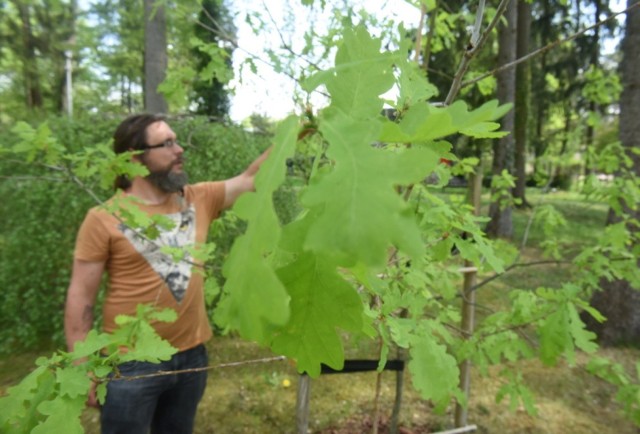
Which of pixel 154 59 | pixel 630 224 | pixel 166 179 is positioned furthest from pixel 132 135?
pixel 154 59

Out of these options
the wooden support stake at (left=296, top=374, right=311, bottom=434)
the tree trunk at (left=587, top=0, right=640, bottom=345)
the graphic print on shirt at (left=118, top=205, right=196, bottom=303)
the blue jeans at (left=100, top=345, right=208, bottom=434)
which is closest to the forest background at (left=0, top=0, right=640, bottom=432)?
the tree trunk at (left=587, top=0, right=640, bottom=345)

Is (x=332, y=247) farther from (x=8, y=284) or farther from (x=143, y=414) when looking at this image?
(x=8, y=284)

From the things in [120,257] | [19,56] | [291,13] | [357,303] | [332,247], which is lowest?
[120,257]

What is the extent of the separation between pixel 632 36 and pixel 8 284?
738 cm

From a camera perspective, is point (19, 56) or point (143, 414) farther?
point (19, 56)

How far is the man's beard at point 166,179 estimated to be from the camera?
226 centimetres

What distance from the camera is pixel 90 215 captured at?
6.73ft

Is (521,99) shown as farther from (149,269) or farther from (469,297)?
(149,269)

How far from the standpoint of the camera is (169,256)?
7.07 feet

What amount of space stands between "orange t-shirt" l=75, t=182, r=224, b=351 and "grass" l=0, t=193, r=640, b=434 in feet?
5.31

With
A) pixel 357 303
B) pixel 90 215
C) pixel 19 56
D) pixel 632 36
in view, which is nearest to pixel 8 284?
pixel 90 215

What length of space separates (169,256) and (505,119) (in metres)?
8.11

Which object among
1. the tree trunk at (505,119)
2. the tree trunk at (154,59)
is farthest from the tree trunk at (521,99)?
the tree trunk at (154,59)

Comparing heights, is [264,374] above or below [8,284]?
below
